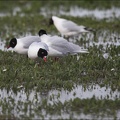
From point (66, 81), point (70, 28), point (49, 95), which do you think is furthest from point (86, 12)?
point (49, 95)

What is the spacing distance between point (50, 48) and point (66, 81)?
2.02 meters

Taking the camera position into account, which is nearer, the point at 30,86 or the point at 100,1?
the point at 30,86

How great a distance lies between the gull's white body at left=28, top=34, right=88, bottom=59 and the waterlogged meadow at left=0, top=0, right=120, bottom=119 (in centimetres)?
20

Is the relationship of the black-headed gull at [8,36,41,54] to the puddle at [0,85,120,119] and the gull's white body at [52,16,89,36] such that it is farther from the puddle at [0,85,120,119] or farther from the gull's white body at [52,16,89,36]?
the gull's white body at [52,16,89,36]

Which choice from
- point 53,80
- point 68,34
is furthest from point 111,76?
point 68,34

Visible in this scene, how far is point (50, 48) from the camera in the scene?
1213 cm

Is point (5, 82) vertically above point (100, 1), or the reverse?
point (100, 1)

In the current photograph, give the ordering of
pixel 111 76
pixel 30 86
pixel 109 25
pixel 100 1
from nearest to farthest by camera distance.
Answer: pixel 30 86 → pixel 111 76 → pixel 109 25 → pixel 100 1

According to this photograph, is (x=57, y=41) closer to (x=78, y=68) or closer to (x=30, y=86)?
(x=78, y=68)

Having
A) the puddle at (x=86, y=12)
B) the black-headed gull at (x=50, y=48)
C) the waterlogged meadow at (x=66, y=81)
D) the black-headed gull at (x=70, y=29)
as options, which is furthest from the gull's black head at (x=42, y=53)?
the puddle at (x=86, y=12)

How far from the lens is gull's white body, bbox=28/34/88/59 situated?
11703mm

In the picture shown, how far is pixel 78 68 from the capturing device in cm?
1136

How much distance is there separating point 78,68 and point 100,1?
12035mm

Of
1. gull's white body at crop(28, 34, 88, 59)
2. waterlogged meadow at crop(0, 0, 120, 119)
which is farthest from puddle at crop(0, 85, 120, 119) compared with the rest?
gull's white body at crop(28, 34, 88, 59)
